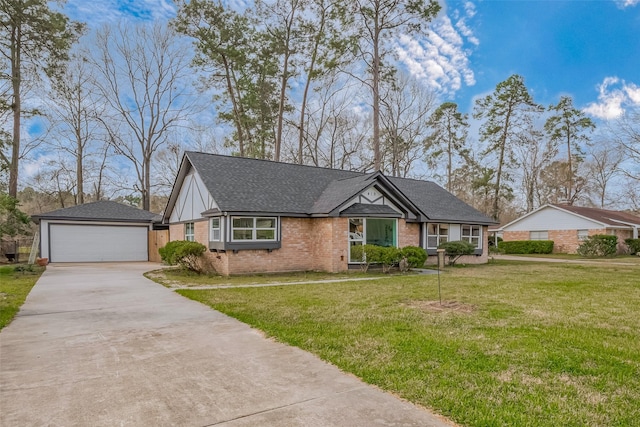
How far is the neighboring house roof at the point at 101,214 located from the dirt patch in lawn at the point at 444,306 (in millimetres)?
18843

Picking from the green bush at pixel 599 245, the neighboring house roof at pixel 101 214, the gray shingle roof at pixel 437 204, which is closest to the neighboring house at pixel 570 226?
the green bush at pixel 599 245

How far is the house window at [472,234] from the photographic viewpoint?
20.5 meters

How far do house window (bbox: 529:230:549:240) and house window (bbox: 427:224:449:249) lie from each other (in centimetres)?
1716

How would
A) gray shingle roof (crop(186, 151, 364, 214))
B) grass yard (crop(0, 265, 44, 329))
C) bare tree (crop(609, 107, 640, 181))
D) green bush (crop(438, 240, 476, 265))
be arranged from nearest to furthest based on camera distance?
grass yard (crop(0, 265, 44, 329))
gray shingle roof (crop(186, 151, 364, 214))
bare tree (crop(609, 107, 640, 181))
green bush (crop(438, 240, 476, 265))

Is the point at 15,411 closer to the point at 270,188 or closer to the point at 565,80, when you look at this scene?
the point at 270,188

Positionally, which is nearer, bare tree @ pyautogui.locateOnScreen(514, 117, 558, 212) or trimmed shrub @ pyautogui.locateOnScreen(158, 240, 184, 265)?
trimmed shrub @ pyautogui.locateOnScreen(158, 240, 184, 265)

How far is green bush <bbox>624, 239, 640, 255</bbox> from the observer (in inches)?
1109

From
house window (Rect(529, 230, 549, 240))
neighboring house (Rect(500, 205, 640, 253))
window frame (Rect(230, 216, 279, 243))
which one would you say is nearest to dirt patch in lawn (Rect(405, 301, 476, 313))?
window frame (Rect(230, 216, 279, 243))

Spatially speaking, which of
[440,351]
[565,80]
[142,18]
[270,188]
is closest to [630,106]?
[565,80]

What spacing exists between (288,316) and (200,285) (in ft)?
18.5

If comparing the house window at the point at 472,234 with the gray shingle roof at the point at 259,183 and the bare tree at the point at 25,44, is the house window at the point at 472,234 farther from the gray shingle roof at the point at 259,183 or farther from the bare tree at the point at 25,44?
the bare tree at the point at 25,44

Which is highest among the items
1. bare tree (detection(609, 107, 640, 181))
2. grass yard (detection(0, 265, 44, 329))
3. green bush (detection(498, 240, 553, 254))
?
bare tree (detection(609, 107, 640, 181))

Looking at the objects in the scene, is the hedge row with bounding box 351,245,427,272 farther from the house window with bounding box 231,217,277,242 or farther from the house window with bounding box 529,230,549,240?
the house window with bounding box 529,230,549,240

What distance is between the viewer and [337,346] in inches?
207
